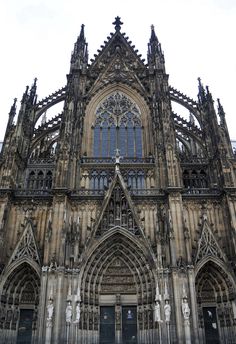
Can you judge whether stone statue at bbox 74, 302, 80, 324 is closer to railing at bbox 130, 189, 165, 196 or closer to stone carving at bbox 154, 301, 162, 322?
stone carving at bbox 154, 301, 162, 322

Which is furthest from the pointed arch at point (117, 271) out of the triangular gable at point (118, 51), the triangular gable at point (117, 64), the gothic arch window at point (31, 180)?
the triangular gable at point (118, 51)

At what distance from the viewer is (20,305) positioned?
1841cm

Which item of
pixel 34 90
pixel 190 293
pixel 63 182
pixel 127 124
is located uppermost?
pixel 34 90

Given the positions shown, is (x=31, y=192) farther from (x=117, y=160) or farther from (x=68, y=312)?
(x=68, y=312)

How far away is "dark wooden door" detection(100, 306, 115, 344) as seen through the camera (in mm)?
17672

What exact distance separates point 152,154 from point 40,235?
31.6 ft

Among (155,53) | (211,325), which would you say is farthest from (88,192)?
(155,53)

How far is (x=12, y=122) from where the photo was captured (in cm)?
2369

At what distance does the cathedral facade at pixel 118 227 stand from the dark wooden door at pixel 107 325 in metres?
0.05

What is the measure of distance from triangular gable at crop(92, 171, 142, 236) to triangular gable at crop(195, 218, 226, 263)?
3.60 metres

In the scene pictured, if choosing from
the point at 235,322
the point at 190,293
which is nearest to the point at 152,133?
the point at 190,293

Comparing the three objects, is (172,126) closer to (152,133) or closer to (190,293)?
(152,133)

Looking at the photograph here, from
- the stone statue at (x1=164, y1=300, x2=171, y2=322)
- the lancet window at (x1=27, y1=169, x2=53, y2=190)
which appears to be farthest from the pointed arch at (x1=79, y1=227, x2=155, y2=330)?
the lancet window at (x1=27, y1=169, x2=53, y2=190)

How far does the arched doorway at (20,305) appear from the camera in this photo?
1761 centimetres
